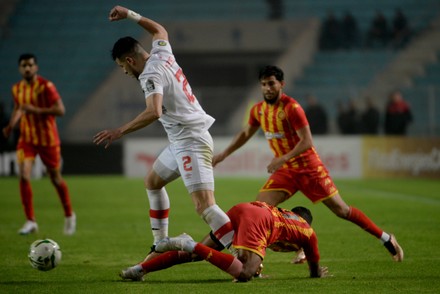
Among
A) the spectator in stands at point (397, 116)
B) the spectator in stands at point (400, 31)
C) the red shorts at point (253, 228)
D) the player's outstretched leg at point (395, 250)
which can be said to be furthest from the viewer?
the spectator in stands at point (400, 31)

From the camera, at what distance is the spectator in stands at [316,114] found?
23875 millimetres

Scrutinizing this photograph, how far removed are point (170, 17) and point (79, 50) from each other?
3447mm

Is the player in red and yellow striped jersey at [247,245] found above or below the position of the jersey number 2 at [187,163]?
below

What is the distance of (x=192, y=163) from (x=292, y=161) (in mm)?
1806

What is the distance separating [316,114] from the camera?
78.7 feet

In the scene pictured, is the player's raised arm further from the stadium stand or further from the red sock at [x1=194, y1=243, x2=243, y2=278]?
the stadium stand

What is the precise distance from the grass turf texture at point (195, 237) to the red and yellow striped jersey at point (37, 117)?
1.23 m

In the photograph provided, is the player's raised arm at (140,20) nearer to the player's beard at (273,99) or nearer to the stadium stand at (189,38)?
the player's beard at (273,99)

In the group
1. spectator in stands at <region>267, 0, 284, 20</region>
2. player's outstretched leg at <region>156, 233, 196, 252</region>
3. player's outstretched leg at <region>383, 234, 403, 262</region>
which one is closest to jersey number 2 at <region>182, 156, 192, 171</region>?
player's outstretched leg at <region>156, 233, 196, 252</region>

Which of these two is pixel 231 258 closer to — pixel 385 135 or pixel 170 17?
pixel 385 135

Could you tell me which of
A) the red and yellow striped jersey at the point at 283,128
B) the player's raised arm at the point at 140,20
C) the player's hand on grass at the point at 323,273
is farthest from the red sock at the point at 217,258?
the red and yellow striped jersey at the point at 283,128

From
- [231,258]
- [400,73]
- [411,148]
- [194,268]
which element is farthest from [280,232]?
[400,73]

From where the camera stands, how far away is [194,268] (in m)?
8.53

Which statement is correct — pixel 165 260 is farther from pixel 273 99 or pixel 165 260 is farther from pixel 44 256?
pixel 273 99
